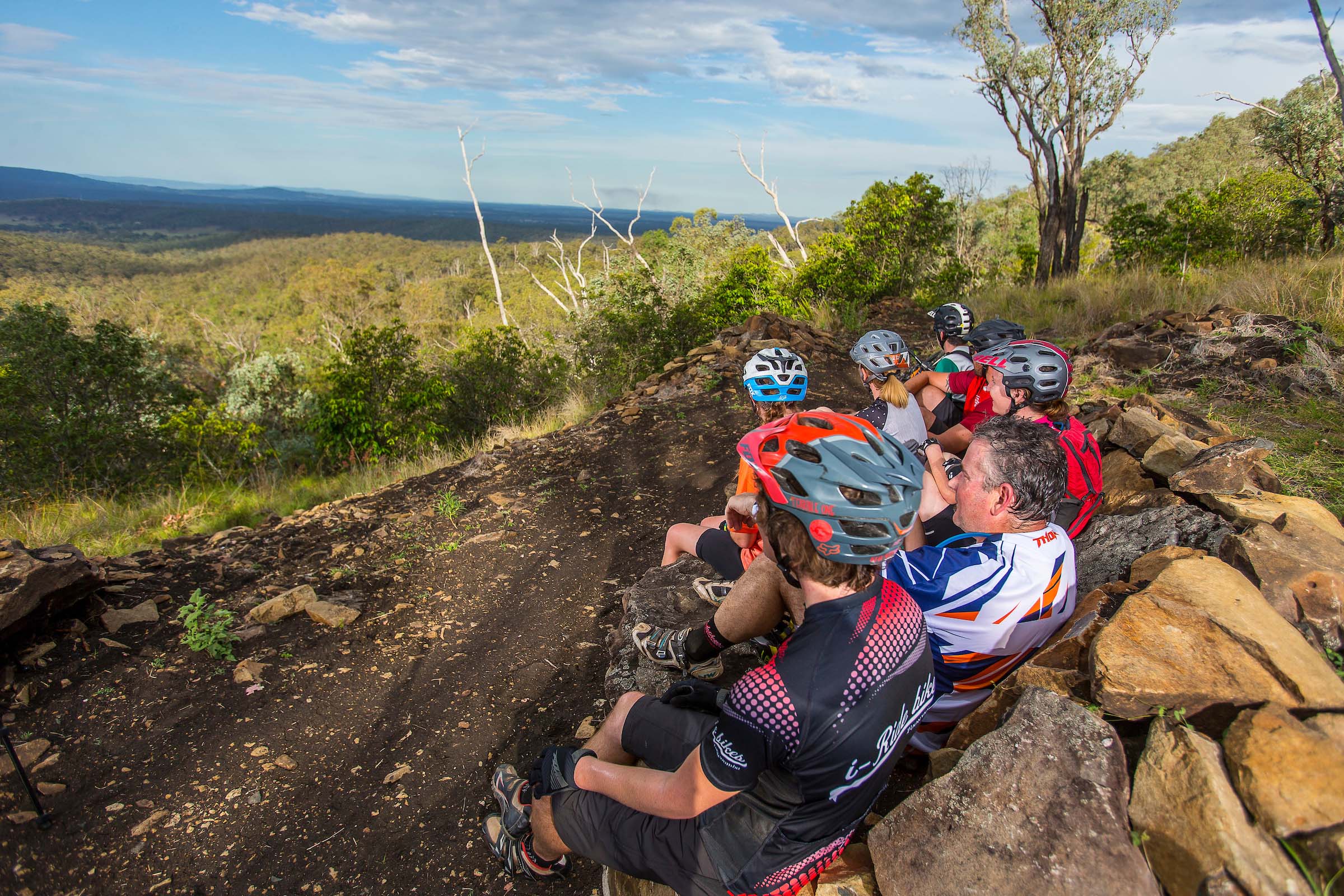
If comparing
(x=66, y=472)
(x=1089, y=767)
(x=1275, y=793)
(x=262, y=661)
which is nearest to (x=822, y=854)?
(x=1089, y=767)

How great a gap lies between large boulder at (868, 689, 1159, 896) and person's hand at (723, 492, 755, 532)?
92 centimetres

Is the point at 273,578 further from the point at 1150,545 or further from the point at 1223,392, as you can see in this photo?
the point at 1223,392

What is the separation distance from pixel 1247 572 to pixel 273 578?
18.6 ft

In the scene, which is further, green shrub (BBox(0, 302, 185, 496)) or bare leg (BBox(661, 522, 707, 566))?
green shrub (BBox(0, 302, 185, 496))

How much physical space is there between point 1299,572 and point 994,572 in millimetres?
985

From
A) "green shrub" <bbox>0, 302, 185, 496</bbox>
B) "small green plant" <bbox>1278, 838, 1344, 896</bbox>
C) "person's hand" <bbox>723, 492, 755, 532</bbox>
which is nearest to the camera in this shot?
"small green plant" <bbox>1278, 838, 1344, 896</bbox>

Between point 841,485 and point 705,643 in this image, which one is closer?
point 841,485

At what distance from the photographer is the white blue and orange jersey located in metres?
2.10

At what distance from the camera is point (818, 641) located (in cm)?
151

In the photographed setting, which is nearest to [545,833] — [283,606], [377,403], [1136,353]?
[283,606]

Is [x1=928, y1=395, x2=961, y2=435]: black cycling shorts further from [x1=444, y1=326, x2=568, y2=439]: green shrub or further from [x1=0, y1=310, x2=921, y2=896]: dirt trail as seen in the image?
[x1=444, y1=326, x2=568, y2=439]: green shrub

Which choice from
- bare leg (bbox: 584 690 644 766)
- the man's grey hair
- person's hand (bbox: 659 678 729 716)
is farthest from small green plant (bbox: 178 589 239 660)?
the man's grey hair

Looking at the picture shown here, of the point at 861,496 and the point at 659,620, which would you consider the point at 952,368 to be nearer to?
the point at 659,620

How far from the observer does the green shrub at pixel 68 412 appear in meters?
9.81
